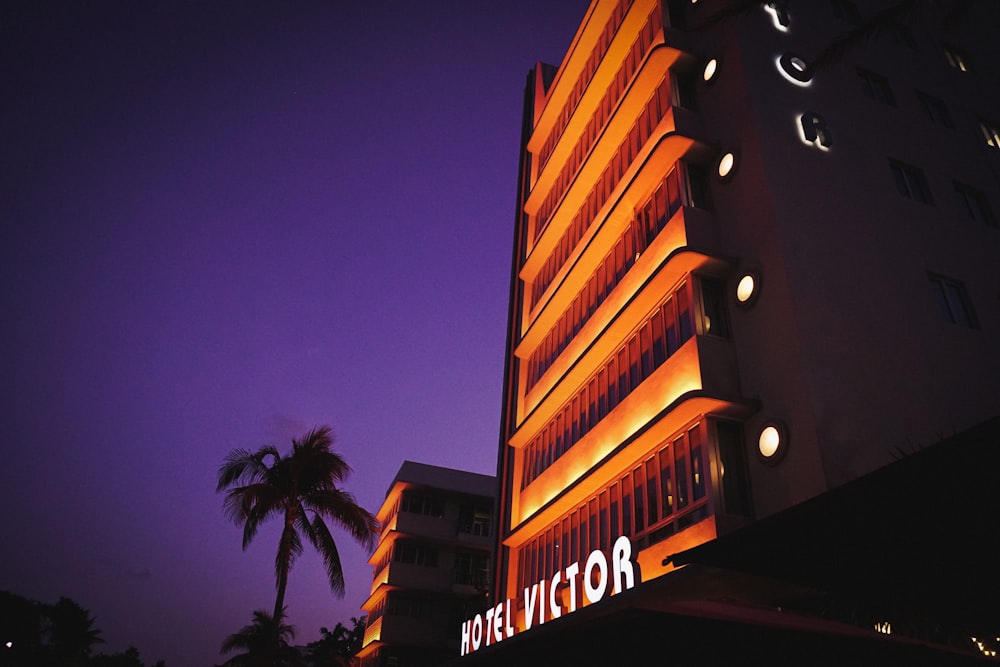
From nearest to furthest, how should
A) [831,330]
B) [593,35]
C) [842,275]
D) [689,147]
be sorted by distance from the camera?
[831,330], [842,275], [689,147], [593,35]

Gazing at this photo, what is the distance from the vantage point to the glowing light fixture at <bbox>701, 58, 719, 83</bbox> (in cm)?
1938

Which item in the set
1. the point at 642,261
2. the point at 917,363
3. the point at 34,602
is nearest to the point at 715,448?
the point at 917,363

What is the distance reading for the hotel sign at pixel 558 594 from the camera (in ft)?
49.5

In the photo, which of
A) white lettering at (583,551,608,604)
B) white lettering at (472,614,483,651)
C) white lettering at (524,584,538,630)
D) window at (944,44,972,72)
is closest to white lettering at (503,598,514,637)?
white lettering at (524,584,538,630)

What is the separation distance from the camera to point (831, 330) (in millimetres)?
14031

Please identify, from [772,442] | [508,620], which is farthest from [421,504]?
[772,442]

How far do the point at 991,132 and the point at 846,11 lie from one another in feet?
19.6

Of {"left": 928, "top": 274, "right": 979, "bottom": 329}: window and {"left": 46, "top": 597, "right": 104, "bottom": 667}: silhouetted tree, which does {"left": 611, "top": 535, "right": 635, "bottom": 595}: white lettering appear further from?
{"left": 46, "top": 597, "right": 104, "bottom": 667}: silhouetted tree

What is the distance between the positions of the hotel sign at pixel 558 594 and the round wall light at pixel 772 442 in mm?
3557

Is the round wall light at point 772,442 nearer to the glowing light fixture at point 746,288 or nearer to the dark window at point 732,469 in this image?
the dark window at point 732,469

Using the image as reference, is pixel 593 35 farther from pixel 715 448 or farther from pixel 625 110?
pixel 715 448

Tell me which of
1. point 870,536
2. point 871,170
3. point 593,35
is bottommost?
point 870,536

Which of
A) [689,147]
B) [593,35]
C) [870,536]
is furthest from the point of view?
[593,35]

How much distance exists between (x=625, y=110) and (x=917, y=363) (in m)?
11.9
